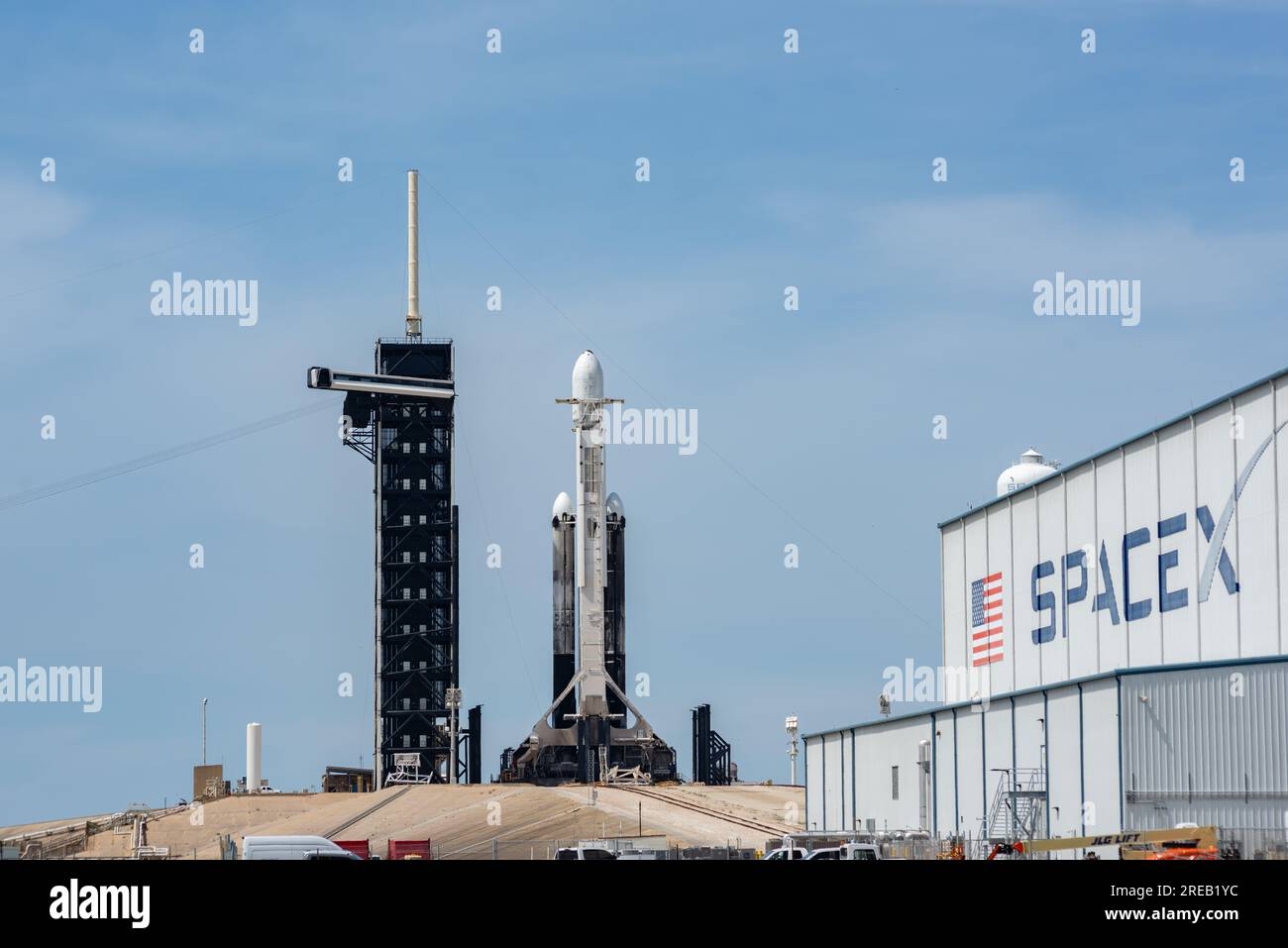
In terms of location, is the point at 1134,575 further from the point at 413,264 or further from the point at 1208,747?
the point at 413,264

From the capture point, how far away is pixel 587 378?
117875 mm

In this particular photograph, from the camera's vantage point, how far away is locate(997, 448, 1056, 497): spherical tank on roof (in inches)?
3268

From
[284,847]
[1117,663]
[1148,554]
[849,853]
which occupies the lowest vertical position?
[849,853]

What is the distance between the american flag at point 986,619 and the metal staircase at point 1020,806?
17.6 metres

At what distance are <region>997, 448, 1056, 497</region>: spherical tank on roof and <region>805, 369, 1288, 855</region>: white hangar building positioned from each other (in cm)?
12

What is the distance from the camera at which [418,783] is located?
11919cm

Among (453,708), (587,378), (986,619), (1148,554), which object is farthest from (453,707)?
(1148,554)

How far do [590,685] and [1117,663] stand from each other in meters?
54.9

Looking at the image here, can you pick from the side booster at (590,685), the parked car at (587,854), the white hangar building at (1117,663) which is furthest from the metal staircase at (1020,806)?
the side booster at (590,685)

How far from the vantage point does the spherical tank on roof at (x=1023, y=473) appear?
83.0 metres

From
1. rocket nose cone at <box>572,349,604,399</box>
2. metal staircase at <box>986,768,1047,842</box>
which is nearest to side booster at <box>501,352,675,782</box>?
rocket nose cone at <box>572,349,604,399</box>
